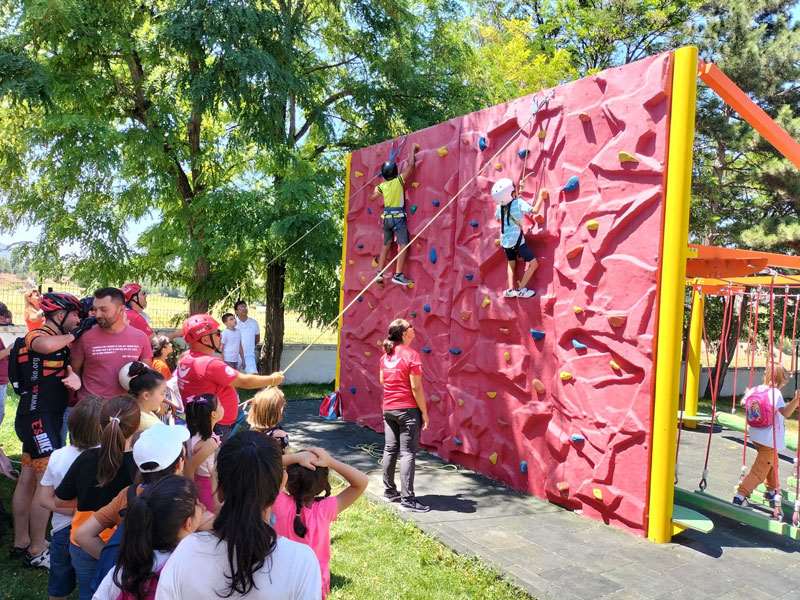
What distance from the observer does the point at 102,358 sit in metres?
4.49

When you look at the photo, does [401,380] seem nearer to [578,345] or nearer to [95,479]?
[578,345]

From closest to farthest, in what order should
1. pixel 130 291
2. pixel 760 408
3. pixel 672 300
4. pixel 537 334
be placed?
pixel 672 300 → pixel 130 291 → pixel 760 408 → pixel 537 334

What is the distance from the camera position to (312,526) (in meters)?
2.59

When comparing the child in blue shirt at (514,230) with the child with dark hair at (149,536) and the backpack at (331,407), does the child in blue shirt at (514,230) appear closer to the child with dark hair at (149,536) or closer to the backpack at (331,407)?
the backpack at (331,407)

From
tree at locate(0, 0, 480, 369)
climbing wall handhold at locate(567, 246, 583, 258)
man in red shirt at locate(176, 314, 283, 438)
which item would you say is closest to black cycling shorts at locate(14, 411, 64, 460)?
man in red shirt at locate(176, 314, 283, 438)

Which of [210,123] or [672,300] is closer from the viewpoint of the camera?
[672,300]

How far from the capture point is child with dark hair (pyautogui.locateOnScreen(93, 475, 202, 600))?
219 cm

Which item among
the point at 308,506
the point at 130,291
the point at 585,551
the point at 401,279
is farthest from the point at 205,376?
the point at 401,279

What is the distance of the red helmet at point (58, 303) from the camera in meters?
4.47

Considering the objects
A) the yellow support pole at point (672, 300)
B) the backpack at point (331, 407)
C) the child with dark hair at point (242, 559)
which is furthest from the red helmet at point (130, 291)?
the yellow support pole at point (672, 300)

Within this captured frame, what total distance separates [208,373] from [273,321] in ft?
30.9

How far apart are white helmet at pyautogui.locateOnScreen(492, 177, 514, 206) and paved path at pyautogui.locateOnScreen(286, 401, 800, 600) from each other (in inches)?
113

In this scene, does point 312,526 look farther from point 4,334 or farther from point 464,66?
point 464,66

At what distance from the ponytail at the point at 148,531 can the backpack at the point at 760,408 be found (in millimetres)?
5558
